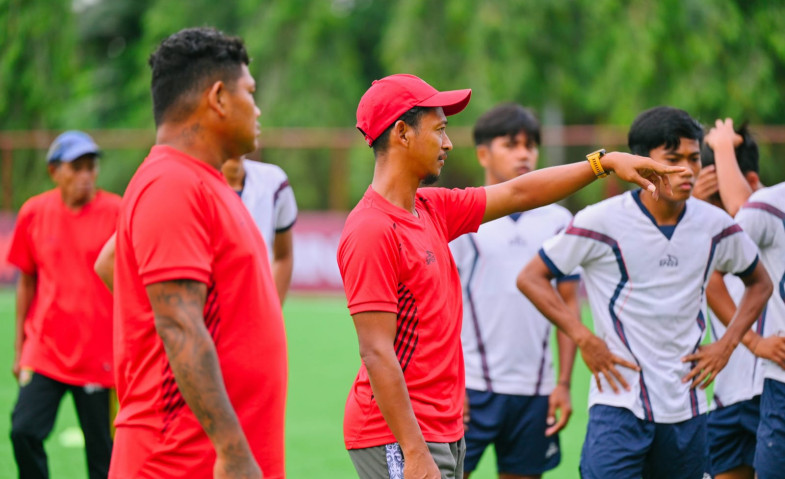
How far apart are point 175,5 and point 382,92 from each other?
2657cm

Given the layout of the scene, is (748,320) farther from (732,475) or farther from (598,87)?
(598,87)

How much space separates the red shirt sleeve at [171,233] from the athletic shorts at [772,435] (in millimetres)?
3382

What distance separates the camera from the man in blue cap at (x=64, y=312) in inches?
234

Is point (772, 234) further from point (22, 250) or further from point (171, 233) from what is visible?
point (22, 250)

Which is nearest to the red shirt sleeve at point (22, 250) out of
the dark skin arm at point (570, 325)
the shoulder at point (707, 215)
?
the dark skin arm at point (570, 325)

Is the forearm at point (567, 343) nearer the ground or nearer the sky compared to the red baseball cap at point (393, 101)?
nearer the ground

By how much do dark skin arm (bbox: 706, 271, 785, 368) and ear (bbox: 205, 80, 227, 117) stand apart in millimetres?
3046

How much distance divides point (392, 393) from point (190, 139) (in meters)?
1.13

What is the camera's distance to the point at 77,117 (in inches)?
1226

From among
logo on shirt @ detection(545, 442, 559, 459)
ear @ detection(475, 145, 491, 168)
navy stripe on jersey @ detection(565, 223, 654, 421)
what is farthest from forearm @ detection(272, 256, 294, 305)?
navy stripe on jersey @ detection(565, 223, 654, 421)

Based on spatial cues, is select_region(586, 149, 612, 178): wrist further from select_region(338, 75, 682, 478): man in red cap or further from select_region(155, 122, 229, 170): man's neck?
select_region(155, 122, 229, 170): man's neck

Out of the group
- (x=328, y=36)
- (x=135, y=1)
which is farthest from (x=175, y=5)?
(x=135, y=1)

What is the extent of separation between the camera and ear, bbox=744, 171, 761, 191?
588 cm

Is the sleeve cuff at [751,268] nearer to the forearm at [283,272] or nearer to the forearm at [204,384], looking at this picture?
the forearm at [283,272]
